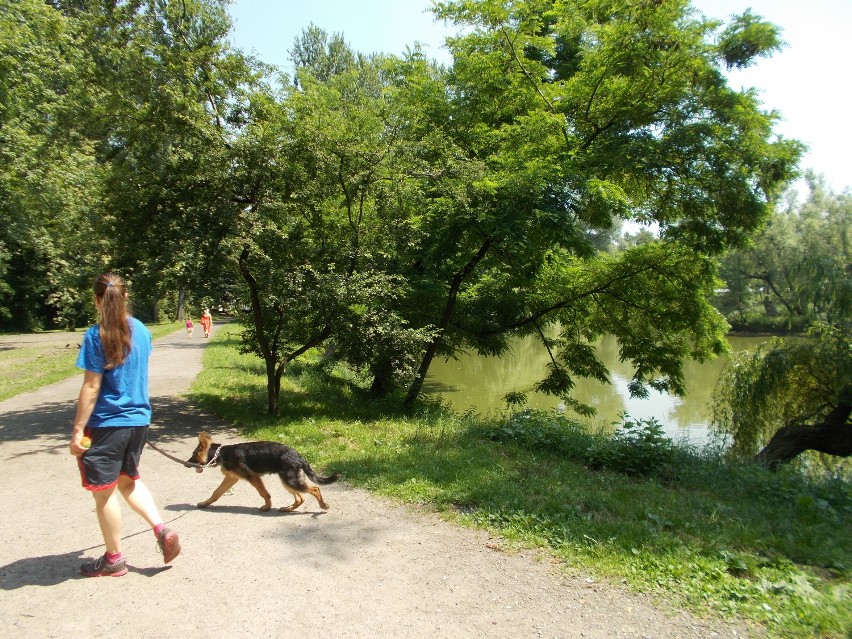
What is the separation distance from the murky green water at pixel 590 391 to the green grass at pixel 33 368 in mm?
10216

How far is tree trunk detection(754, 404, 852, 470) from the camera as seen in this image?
9.48 metres

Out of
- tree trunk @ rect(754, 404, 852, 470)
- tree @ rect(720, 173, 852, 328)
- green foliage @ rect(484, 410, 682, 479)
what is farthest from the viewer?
tree @ rect(720, 173, 852, 328)

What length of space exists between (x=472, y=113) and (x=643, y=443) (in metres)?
9.40

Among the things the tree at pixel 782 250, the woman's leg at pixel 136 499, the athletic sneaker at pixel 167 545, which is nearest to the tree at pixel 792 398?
the tree at pixel 782 250

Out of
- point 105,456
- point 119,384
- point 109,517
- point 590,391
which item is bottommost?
point 590,391

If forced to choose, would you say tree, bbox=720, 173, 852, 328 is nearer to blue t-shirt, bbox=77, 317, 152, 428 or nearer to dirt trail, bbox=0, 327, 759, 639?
dirt trail, bbox=0, 327, 759, 639

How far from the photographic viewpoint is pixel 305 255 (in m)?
9.91

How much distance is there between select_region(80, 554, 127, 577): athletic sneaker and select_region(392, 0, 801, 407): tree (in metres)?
7.84

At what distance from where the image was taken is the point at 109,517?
3934 millimetres

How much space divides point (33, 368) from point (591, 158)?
15.7m

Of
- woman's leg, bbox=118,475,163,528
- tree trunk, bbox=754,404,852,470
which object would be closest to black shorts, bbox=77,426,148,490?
woman's leg, bbox=118,475,163,528

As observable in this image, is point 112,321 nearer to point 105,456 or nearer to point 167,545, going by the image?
point 105,456

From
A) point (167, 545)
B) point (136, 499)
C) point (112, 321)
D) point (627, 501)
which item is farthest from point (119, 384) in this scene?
point (627, 501)

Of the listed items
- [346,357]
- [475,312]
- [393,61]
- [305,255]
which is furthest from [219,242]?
[393,61]
